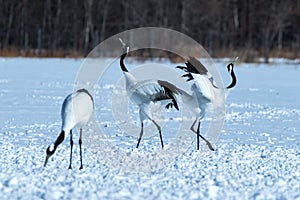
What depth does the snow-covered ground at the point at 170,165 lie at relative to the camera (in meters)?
4.98

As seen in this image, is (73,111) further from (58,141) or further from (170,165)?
(170,165)

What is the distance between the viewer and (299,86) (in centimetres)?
1568

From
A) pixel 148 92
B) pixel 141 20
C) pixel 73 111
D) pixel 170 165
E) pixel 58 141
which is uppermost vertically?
pixel 141 20

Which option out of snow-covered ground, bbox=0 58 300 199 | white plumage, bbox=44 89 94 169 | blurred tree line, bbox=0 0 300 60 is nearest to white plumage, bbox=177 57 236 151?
snow-covered ground, bbox=0 58 300 199

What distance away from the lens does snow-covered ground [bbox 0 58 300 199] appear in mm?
4984

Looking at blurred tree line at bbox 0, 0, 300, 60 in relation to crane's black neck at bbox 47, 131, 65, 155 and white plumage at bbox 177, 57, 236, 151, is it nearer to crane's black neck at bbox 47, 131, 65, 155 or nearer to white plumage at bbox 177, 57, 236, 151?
white plumage at bbox 177, 57, 236, 151

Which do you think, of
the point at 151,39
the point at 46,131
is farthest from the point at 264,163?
the point at 151,39

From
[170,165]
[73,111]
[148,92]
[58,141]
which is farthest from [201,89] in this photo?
[58,141]

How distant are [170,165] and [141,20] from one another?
27.9 meters

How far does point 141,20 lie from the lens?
110ft

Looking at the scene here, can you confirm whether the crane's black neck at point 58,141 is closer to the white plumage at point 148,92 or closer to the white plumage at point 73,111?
the white plumage at point 73,111

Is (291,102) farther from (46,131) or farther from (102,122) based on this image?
(46,131)

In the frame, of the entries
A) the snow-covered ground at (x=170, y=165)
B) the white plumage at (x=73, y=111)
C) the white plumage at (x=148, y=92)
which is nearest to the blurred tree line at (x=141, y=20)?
the snow-covered ground at (x=170, y=165)

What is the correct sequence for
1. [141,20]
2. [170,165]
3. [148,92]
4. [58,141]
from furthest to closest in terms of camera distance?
[141,20] → [148,92] → [170,165] → [58,141]
